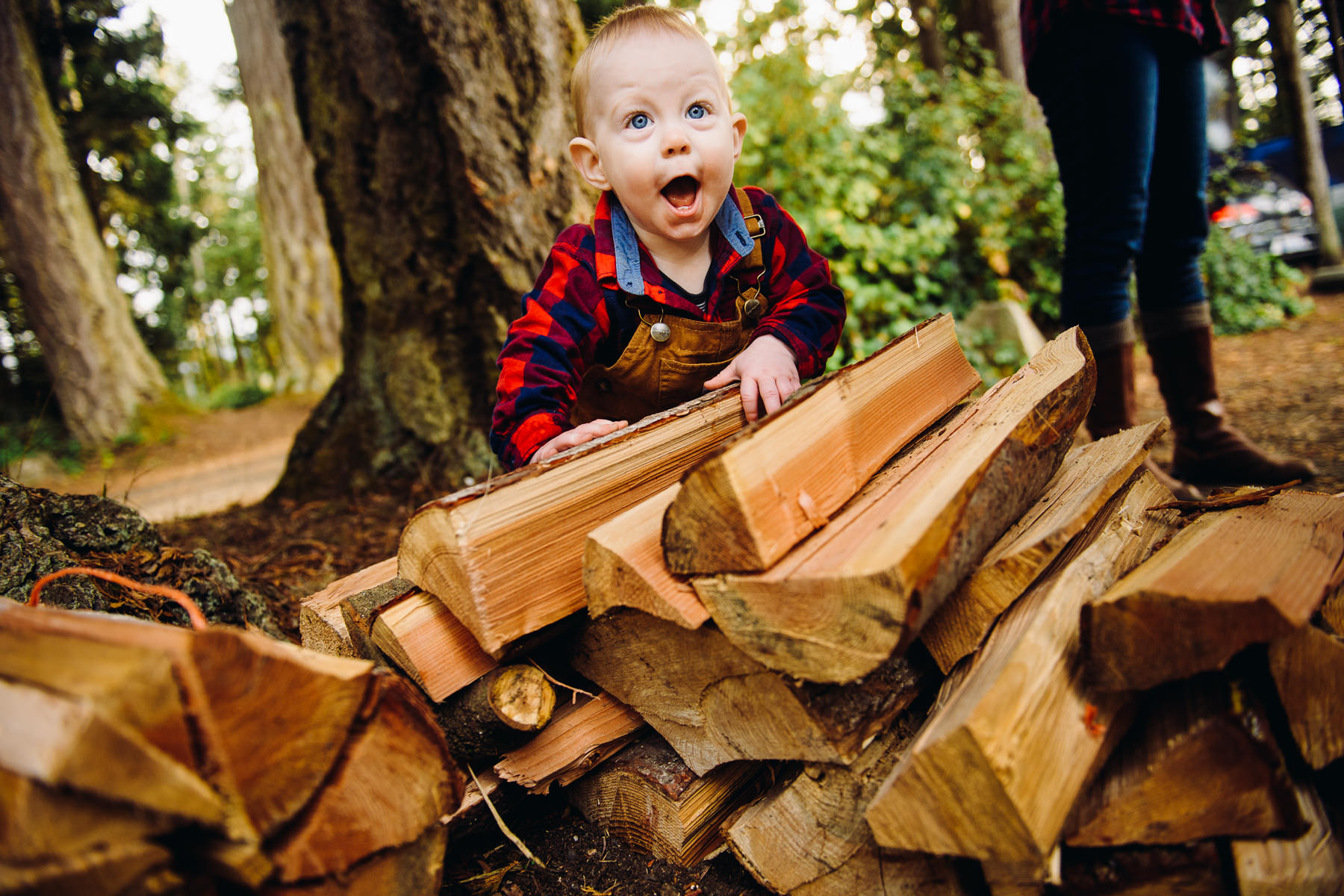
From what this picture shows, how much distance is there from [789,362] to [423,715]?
1218 millimetres

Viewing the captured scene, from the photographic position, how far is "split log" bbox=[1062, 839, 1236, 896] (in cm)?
99

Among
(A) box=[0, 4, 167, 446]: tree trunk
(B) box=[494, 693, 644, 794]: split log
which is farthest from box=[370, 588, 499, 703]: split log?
(A) box=[0, 4, 167, 446]: tree trunk

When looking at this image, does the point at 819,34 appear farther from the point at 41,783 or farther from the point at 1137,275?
the point at 41,783

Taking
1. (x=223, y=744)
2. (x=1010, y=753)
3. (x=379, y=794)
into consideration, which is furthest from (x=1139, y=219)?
(x=223, y=744)

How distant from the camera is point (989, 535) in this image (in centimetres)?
122

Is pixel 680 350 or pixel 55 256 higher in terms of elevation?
pixel 55 256

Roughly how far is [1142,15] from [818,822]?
8.18ft

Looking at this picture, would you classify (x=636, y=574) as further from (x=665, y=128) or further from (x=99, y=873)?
(x=665, y=128)

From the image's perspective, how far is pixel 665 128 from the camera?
6.01 ft

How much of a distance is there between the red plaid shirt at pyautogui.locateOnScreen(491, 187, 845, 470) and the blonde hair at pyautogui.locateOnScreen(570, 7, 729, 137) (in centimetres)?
30

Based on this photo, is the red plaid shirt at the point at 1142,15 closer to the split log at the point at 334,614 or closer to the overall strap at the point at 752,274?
the overall strap at the point at 752,274

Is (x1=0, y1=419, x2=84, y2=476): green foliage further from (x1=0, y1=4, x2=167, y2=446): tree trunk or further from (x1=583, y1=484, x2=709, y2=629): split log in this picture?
(x1=583, y1=484, x2=709, y2=629): split log

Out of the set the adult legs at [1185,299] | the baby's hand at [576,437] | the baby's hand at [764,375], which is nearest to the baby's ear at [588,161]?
the baby's hand at [764,375]

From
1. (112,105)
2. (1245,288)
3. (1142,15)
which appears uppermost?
(112,105)
